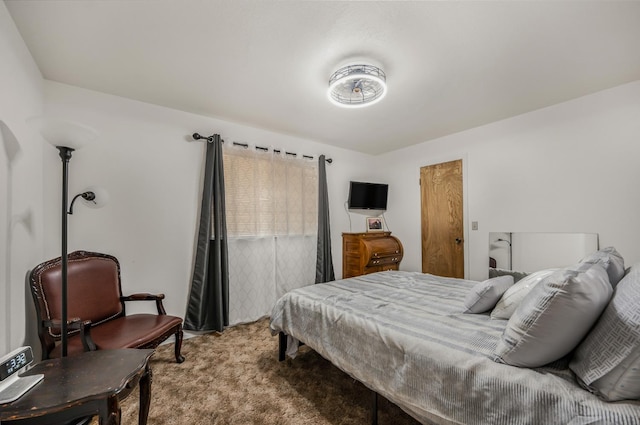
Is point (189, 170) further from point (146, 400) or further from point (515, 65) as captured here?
point (515, 65)

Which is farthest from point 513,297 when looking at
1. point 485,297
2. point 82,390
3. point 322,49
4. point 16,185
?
point 16,185

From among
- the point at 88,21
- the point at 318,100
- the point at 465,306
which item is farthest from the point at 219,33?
the point at 465,306

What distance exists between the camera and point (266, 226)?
3.43m

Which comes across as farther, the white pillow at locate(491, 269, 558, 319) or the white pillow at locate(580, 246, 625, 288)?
the white pillow at locate(491, 269, 558, 319)

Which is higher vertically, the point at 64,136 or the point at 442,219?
the point at 64,136

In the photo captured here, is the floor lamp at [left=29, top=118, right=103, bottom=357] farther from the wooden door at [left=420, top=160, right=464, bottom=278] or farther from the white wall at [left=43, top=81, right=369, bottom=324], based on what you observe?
the wooden door at [left=420, top=160, right=464, bottom=278]

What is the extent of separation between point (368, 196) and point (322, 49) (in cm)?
289

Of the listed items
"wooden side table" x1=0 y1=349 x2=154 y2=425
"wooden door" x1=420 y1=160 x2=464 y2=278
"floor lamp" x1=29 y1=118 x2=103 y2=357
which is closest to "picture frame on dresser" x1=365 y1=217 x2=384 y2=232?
"wooden door" x1=420 y1=160 x2=464 y2=278

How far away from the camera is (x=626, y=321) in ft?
2.96

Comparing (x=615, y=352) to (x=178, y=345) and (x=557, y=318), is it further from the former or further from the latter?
(x=178, y=345)

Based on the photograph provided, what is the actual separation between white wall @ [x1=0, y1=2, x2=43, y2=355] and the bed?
168cm

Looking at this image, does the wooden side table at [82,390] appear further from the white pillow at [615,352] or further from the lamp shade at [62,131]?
the white pillow at [615,352]

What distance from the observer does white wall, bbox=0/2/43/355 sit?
147 centimetres

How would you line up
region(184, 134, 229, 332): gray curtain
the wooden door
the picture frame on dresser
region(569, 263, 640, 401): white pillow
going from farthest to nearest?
1. the picture frame on dresser
2. the wooden door
3. region(184, 134, 229, 332): gray curtain
4. region(569, 263, 640, 401): white pillow
